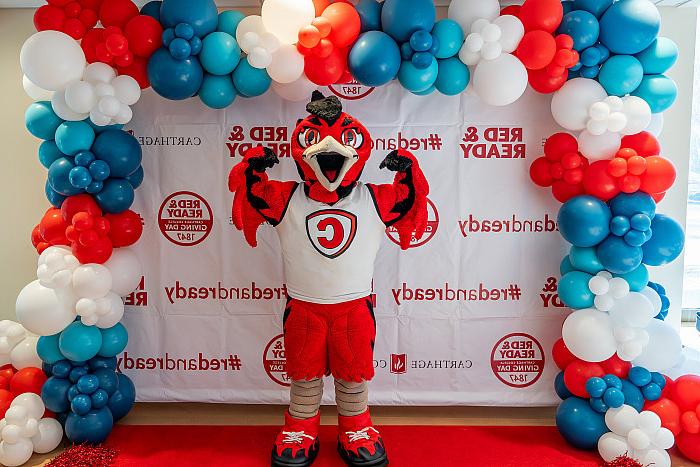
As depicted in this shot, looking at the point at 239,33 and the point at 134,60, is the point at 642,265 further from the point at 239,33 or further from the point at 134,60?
the point at 134,60

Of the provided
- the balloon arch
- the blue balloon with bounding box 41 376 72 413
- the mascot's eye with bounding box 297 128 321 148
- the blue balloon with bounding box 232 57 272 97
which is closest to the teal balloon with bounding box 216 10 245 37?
the balloon arch

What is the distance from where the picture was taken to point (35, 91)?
2801mm

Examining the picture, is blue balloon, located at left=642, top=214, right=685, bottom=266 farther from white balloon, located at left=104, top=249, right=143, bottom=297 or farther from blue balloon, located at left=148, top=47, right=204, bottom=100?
white balloon, located at left=104, top=249, right=143, bottom=297

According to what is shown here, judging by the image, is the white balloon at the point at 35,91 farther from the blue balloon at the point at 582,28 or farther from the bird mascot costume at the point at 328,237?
the blue balloon at the point at 582,28

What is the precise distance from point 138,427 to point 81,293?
78 cm

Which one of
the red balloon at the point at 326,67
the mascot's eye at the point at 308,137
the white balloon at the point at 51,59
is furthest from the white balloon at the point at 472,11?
the white balloon at the point at 51,59

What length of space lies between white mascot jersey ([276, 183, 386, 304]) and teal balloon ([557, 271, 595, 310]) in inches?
37.0

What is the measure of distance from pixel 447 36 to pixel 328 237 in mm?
1020

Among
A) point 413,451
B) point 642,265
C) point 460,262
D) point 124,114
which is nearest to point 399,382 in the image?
point 413,451

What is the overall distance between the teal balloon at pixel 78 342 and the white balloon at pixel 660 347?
97.8 inches

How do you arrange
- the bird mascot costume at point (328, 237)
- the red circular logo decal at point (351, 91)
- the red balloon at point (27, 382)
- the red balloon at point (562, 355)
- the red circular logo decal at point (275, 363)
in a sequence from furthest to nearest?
1. the red circular logo decal at point (275, 363)
2. the red circular logo decal at point (351, 91)
3. the red balloon at point (562, 355)
4. the red balloon at point (27, 382)
5. the bird mascot costume at point (328, 237)

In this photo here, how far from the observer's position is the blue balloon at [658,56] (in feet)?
8.63

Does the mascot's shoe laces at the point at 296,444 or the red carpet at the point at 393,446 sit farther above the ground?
the mascot's shoe laces at the point at 296,444

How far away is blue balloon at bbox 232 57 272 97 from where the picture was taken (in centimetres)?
266
